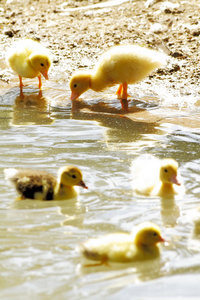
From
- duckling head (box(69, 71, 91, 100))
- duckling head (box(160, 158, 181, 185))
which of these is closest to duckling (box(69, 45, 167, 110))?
duckling head (box(69, 71, 91, 100))

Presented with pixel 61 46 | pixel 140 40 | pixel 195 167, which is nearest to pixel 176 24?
pixel 140 40

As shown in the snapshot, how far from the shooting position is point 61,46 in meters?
8.88

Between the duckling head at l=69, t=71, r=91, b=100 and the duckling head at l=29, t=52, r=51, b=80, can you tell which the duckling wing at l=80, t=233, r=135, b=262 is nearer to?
the duckling head at l=69, t=71, r=91, b=100

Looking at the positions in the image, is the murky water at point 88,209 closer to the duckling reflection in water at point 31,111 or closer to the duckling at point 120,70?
the duckling reflection in water at point 31,111

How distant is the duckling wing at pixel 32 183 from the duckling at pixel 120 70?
251cm

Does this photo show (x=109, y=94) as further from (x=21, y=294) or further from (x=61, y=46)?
(x=21, y=294)

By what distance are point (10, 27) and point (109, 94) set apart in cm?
331

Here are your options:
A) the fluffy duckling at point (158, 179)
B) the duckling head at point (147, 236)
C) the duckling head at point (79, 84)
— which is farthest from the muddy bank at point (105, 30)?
the duckling head at point (147, 236)

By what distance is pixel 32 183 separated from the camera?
4410 mm

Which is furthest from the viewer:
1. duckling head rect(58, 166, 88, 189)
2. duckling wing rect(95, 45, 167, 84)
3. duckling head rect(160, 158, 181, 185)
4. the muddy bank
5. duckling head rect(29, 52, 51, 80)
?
the muddy bank

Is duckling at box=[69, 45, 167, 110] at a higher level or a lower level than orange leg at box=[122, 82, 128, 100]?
higher

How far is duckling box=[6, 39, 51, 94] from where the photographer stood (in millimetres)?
7105

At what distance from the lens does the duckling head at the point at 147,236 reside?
347 cm

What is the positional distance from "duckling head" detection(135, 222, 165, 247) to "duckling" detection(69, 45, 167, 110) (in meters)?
3.41
